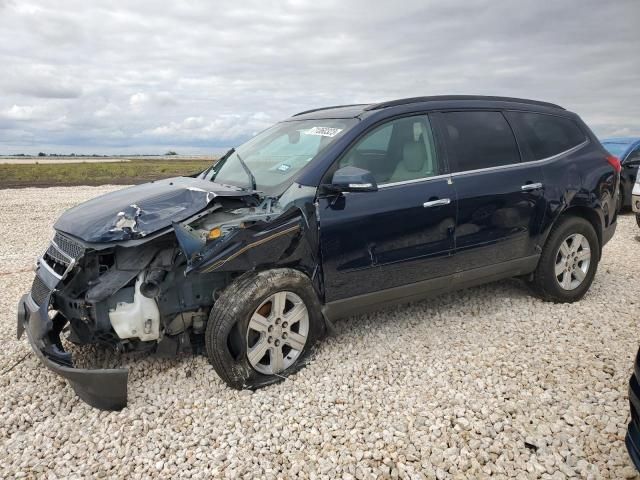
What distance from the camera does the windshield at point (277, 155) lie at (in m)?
3.93

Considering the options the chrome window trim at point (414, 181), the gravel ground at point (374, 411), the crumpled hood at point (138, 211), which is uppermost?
the chrome window trim at point (414, 181)

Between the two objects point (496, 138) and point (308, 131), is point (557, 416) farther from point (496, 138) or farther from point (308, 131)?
point (308, 131)

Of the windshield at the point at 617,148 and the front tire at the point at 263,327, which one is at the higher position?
the windshield at the point at 617,148

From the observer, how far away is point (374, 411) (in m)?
3.26

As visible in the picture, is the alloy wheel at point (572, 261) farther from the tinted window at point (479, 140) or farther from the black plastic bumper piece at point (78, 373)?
the black plastic bumper piece at point (78, 373)

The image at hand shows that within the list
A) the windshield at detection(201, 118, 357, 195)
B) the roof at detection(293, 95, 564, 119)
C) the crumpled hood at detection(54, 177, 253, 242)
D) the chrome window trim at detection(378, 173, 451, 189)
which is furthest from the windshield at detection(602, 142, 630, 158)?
the crumpled hood at detection(54, 177, 253, 242)

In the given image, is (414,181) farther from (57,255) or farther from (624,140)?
(624,140)

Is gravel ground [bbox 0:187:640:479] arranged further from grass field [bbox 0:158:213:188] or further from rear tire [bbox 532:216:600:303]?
grass field [bbox 0:158:213:188]

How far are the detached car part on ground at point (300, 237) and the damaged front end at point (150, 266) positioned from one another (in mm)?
10

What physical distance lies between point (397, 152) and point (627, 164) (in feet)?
29.7

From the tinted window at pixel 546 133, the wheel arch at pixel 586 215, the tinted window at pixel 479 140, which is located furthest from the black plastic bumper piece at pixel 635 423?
the tinted window at pixel 546 133

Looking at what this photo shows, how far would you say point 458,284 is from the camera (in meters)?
4.44

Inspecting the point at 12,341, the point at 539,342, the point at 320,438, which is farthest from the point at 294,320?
the point at 12,341

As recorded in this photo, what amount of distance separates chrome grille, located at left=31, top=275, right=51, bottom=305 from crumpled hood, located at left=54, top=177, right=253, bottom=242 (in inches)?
17.0
